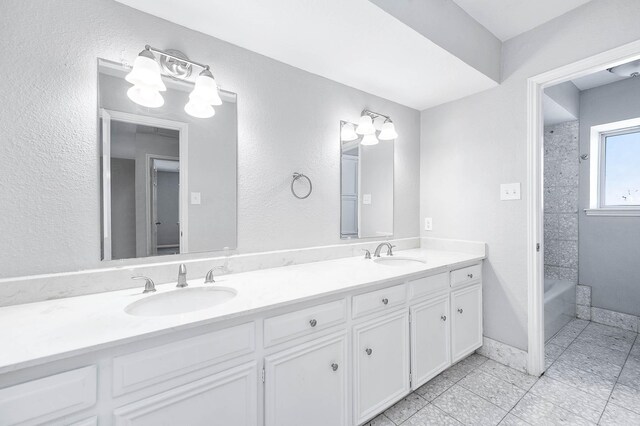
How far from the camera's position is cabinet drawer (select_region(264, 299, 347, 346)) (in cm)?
107

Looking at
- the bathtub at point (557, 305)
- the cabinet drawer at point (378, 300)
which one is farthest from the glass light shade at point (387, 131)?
the bathtub at point (557, 305)

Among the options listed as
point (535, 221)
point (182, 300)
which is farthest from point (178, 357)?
point (535, 221)

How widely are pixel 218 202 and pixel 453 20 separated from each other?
180cm

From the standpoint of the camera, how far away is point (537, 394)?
5.54 feet

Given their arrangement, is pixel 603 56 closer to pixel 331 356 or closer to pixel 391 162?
pixel 391 162

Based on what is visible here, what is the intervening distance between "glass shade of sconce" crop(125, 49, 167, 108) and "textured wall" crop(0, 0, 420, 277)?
154mm

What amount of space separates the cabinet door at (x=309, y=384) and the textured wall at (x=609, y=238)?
10.1ft

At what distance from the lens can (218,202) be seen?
1517mm

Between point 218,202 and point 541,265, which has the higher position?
point 218,202

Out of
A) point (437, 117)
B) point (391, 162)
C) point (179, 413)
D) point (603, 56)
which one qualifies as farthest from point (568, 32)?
point (179, 413)

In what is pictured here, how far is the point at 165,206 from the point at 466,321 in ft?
6.96

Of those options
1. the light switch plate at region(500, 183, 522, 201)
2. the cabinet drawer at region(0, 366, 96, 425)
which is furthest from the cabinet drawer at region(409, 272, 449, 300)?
the cabinet drawer at region(0, 366, 96, 425)

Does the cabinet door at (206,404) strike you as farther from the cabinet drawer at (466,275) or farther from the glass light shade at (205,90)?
the cabinet drawer at (466,275)

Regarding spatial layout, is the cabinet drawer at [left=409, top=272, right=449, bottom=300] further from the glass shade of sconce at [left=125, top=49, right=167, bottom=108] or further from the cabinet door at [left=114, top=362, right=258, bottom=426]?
the glass shade of sconce at [left=125, top=49, right=167, bottom=108]
